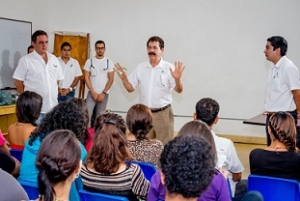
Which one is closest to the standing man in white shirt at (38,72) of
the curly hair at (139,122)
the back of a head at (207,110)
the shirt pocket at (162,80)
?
the shirt pocket at (162,80)

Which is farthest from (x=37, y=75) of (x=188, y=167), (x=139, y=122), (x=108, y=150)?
(x=188, y=167)

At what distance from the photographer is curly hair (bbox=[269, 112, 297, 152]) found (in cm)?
264

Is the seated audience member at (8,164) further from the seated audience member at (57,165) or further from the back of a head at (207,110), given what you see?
the back of a head at (207,110)

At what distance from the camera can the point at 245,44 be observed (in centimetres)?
672

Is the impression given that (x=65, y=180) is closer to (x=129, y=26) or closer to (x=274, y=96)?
(x=274, y=96)

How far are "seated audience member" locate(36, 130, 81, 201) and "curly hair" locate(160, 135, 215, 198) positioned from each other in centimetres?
42

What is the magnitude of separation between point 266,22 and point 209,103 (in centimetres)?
414

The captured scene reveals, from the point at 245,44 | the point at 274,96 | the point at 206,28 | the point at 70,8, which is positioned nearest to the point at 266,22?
the point at 245,44

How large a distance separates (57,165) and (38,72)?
11.5ft

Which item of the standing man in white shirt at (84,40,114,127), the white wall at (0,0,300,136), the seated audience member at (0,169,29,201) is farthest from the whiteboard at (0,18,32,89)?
the seated audience member at (0,169,29,201)

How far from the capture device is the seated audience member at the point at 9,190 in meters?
1.62

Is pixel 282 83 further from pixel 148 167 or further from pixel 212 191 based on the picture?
pixel 212 191

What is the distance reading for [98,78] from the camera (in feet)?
21.9

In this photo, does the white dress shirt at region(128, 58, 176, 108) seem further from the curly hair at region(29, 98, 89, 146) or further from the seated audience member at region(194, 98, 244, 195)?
the curly hair at region(29, 98, 89, 146)
